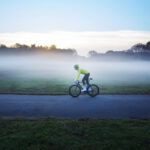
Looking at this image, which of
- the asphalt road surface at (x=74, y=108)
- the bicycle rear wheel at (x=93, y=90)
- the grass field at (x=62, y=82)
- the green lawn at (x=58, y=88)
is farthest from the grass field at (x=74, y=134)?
the grass field at (x=62, y=82)

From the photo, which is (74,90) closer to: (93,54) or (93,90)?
(93,90)

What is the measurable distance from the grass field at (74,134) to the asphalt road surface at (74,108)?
771mm

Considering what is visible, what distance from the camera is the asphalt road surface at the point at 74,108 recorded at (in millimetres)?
6833

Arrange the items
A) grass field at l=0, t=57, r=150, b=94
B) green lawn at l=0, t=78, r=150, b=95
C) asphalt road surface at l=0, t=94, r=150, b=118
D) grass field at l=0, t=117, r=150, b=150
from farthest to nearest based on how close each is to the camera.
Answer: grass field at l=0, t=57, r=150, b=94
green lawn at l=0, t=78, r=150, b=95
asphalt road surface at l=0, t=94, r=150, b=118
grass field at l=0, t=117, r=150, b=150

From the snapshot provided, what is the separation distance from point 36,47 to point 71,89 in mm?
89921

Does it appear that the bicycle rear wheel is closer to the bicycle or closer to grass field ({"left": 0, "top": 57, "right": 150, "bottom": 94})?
the bicycle

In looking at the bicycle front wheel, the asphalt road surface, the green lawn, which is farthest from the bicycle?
the asphalt road surface

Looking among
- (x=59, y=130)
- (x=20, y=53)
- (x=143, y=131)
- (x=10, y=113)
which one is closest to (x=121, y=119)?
(x=143, y=131)

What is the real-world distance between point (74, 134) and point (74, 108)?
9.21 feet

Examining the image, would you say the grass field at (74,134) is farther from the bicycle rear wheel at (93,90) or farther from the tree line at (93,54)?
the tree line at (93,54)

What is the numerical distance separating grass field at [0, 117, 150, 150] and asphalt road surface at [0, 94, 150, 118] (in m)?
0.77

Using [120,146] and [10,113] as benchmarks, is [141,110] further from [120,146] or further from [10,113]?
[10,113]

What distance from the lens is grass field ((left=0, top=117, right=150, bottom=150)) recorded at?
4.23m

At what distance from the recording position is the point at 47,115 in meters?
6.75
